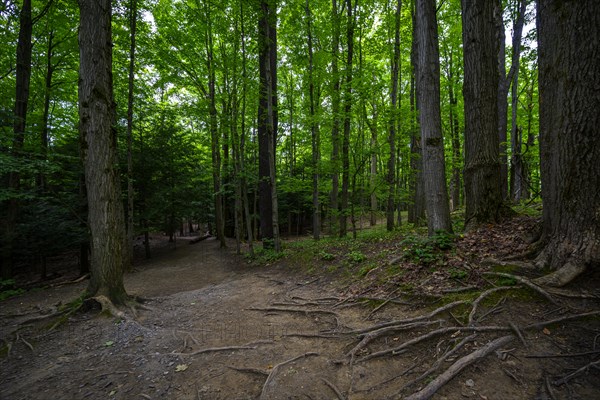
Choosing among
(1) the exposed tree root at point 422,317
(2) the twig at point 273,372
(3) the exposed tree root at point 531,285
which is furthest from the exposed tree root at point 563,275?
(2) the twig at point 273,372

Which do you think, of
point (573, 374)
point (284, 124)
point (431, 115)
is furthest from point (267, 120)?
point (284, 124)

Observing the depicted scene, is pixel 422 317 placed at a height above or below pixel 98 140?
below

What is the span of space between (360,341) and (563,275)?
252cm

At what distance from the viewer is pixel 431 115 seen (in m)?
4.76

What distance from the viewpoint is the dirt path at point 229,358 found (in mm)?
2363

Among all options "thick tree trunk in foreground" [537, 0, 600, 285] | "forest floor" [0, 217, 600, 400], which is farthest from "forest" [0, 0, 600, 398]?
"forest floor" [0, 217, 600, 400]

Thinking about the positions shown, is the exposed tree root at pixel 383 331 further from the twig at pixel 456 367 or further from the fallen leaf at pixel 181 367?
the fallen leaf at pixel 181 367

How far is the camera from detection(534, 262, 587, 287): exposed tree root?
281 cm

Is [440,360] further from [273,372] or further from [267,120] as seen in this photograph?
[267,120]

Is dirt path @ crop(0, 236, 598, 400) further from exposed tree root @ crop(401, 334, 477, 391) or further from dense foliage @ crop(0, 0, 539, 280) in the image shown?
dense foliage @ crop(0, 0, 539, 280)

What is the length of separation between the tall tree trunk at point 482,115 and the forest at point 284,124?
30mm

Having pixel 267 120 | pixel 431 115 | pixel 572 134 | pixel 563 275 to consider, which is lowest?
pixel 563 275

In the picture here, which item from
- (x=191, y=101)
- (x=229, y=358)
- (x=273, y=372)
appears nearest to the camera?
(x=273, y=372)

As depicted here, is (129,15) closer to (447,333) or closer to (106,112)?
(106,112)
